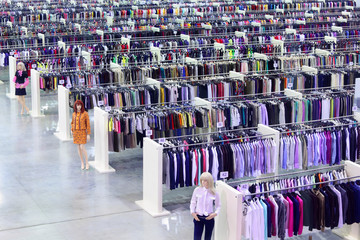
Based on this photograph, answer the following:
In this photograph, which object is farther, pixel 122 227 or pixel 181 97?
pixel 181 97

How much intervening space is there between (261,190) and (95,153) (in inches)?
209

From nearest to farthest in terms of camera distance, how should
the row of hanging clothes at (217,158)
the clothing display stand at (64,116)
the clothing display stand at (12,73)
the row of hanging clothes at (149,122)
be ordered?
1. the row of hanging clothes at (217,158)
2. the row of hanging clothes at (149,122)
3. the clothing display stand at (64,116)
4. the clothing display stand at (12,73)

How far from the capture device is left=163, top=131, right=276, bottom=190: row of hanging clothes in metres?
11.5

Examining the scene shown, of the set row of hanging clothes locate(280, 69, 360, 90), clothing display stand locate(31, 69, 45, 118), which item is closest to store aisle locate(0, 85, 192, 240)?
A: clothing display stand locate(31, 69, 45, 118)

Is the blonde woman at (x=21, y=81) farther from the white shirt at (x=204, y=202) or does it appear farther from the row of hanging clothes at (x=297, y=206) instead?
the row of hanging clothes at (x=297, y=206)

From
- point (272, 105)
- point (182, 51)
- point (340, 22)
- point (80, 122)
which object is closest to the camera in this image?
point (80, 122)

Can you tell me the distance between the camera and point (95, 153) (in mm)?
14047

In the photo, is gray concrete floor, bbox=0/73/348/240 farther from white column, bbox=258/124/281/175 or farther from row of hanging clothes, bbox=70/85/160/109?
white column, bbox=258/124/281/175

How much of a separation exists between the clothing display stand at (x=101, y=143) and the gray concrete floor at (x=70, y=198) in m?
0.22

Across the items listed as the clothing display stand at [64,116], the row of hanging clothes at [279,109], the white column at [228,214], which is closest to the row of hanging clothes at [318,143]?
the row of hanging clothes at [279,109]

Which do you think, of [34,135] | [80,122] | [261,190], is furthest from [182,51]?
[261,190]

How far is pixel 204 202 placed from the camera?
368 inches

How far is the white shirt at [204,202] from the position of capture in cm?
928

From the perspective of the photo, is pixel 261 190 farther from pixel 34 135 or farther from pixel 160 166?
pixel 34 135
